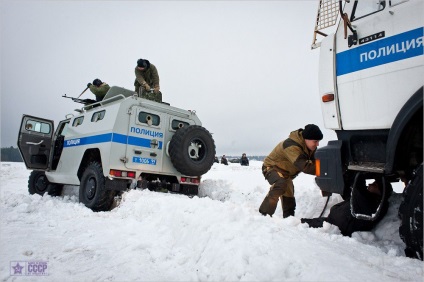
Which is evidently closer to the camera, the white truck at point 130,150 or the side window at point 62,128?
the white truck at point 130,150

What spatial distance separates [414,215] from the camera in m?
2.10

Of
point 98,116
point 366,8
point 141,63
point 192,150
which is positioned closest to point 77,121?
point 98,116

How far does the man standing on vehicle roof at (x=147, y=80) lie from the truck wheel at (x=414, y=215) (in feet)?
19.4

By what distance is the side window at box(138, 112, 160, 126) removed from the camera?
5762 millimetres

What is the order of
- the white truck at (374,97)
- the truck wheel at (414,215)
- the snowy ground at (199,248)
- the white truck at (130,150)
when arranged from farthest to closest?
the white truck at (130,150) < the white truck at (374,97) < the truck wheel at (414,215) < the snowy ground at (199,248)

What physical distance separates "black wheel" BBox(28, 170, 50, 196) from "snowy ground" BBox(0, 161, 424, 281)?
4.16 metres

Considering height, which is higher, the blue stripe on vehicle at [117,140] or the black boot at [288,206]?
the blue stripe on vehicle at [117,140]

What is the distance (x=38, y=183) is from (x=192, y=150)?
520cm

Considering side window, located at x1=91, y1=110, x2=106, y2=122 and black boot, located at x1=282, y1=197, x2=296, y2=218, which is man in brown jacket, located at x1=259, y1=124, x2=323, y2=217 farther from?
side window, located at x1=91, y1=110, x2=106, y2=122

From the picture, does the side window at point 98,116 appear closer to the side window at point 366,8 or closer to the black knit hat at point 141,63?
the black knit hat at point 141,63

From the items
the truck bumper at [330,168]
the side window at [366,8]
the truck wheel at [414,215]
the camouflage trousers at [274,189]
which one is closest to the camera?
the truck wheel at [414,215]

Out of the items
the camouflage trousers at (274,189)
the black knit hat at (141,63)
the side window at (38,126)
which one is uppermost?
the black knit hat at (141,63)

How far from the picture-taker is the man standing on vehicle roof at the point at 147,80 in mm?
6868

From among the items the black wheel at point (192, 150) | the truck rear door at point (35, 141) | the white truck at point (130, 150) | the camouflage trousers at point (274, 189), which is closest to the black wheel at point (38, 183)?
the truck rear door at point (35, 141)
